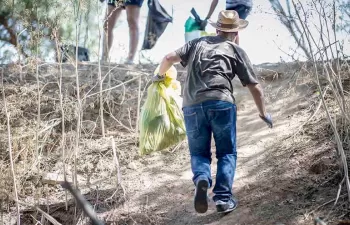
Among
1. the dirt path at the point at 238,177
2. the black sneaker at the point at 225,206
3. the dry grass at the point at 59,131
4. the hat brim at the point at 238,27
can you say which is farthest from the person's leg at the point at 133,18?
the black sneaker at the point at 225,206

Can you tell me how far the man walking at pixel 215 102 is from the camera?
2.92m

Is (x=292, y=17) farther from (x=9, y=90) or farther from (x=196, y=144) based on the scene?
(x=9, y=90)

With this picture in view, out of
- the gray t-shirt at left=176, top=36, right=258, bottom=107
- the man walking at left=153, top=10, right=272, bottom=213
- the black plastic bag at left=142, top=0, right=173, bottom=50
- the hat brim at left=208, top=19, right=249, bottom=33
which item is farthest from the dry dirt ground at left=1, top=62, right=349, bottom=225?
the hat brim at left=208, top=19, right=249, bottom=33

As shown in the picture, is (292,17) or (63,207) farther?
(63,207)

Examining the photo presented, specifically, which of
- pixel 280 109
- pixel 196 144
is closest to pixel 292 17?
pixel 196 144

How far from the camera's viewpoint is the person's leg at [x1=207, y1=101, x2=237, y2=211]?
2.91 meters

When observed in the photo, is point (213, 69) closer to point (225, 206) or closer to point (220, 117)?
point (220, 117)

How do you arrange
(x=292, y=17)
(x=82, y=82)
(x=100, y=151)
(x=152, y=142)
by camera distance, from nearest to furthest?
(x=292, y=17) → (x=152, y=142) → (x=100, y=151) → (x=82, y=82)

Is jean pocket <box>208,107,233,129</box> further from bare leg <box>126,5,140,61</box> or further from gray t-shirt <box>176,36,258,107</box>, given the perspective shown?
bare leg <box>126,5,140,61</box>

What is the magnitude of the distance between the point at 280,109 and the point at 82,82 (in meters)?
2.22

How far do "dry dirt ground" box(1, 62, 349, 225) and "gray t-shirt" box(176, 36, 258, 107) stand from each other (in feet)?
2.57

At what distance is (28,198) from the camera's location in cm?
383

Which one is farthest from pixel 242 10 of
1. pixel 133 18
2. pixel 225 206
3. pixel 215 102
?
pixel 225 206

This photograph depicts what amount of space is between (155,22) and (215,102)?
105 inches
